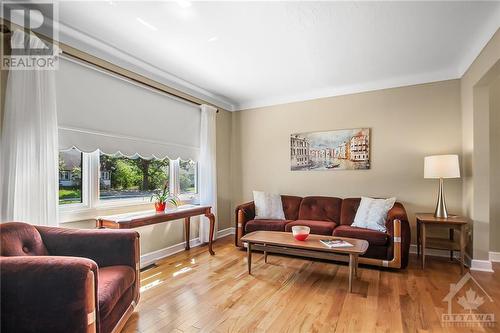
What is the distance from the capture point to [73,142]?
2578 millimetres

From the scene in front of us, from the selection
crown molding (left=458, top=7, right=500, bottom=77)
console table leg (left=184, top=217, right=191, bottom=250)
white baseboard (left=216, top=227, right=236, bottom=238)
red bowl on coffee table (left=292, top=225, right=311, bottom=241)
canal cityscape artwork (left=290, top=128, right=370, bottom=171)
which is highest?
crown molding (left=458, top=7, right=500, bottom=77)

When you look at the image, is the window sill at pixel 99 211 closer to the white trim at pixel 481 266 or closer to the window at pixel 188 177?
the window at pixel 188 177

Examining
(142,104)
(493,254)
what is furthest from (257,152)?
(493,254)

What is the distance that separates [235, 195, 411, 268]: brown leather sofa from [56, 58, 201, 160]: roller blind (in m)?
1.51

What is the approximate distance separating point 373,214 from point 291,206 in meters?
1.28

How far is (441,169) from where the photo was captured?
10.3ft

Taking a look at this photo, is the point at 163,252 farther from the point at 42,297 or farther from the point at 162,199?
the point at 42,297

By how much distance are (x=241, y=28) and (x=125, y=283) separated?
2.47 m

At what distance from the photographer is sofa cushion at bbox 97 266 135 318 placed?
1.58 m

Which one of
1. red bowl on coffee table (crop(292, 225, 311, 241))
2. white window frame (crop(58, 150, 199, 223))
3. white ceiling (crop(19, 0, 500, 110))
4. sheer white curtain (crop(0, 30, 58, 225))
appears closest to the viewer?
sheer white curtain (crop(0, 30, 58, 225))

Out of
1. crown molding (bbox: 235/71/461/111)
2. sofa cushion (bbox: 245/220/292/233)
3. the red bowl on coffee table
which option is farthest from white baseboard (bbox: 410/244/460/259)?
crown molding (bbox: 235/71/461/111)

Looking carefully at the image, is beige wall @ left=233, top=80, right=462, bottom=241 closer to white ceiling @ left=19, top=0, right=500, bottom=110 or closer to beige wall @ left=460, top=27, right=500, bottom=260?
white ceiling @ left=19, top=0, right=500, bottom=110

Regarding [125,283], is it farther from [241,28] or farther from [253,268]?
[241,28]

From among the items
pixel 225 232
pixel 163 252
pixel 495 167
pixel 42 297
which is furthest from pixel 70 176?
pixel 495 167
